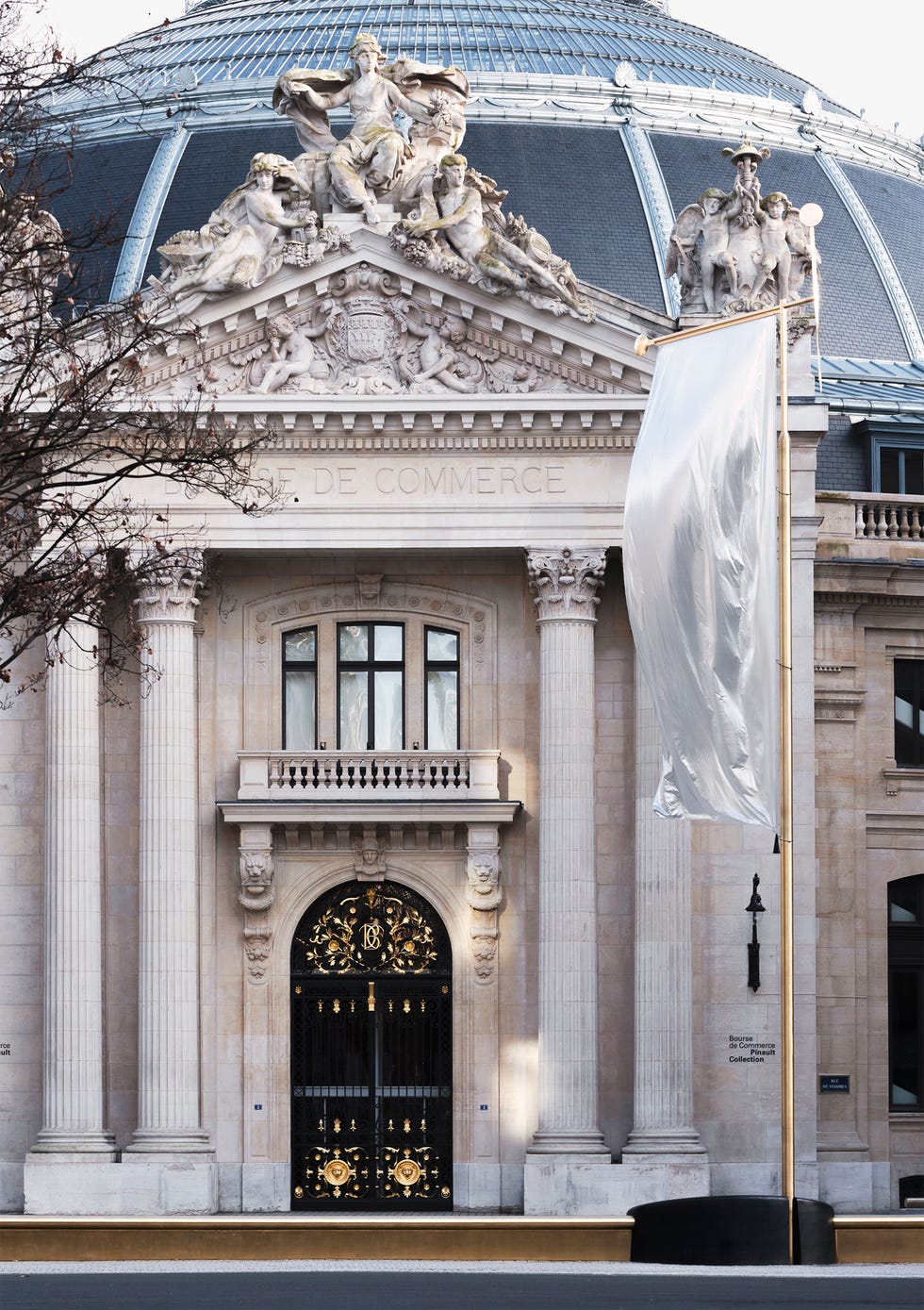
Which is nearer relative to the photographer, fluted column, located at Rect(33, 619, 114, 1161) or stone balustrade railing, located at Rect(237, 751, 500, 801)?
fluted column, located at Rect(33, 619, 114, 1161)

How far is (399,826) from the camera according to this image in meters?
49.6

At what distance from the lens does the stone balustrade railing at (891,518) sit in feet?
179

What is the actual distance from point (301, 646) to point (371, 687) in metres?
1.41

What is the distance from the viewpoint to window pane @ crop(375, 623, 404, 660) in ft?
166

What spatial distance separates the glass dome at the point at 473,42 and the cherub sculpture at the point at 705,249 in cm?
1248

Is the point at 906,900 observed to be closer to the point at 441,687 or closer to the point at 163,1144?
the point at 441,687

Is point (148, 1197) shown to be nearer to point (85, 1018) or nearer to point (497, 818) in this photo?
point (85, 1018)

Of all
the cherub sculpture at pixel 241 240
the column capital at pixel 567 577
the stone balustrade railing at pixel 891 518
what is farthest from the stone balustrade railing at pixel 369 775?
the stone balustrade railing at pixel 891 518

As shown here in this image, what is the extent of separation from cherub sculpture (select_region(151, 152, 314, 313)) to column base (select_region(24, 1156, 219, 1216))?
14.0 metres

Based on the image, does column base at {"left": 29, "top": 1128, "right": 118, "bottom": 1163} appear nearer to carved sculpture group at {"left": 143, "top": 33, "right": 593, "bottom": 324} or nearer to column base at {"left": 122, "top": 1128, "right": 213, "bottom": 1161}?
column base at {"left": 122, "top": 1128, "right": 213, "bottom": 1161}

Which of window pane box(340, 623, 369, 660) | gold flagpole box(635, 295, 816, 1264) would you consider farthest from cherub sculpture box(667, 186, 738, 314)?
gold flagpole box(635, 295, 816, 1264)

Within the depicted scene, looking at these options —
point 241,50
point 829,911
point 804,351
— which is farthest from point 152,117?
point 829,911

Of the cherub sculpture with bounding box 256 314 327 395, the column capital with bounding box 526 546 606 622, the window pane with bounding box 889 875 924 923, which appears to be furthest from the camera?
the window pane with bounding box 889 875 924 923

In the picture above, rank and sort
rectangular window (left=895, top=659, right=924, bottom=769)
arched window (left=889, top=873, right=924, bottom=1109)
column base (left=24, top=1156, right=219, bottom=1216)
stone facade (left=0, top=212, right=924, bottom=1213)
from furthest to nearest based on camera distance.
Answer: rectangular window (left=895, top=659, right=924, bottom=769)
arched window (left=889, top=873, right=924, bottom=1109)
stone facade (left=0, top=212, right=924, bottom=1213)
column base (left=24, top=1156, right=219, bottom=1216)
